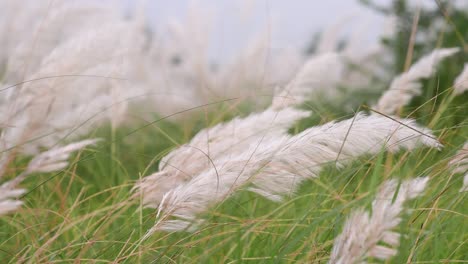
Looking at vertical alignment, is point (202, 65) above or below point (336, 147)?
below

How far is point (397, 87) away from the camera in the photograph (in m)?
2.52

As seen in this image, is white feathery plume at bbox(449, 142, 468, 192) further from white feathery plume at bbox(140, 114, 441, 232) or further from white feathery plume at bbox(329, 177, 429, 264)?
white feathery plume at bbox(329, 177, 429, 264)

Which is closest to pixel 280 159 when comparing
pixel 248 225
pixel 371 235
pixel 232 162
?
pixel 232 162

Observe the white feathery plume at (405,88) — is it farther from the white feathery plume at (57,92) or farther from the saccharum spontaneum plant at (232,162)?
the white feathery plume at (57,92)

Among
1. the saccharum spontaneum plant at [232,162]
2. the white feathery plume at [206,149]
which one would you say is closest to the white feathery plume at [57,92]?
the saccharum spontaneum plant at [232,162]

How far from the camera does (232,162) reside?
4.93ft

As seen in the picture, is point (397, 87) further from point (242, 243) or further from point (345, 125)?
point (345, 125)

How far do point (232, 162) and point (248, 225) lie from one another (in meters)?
0.24

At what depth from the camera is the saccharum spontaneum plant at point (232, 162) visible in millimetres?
1465

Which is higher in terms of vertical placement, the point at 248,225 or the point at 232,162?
the point at 232,162

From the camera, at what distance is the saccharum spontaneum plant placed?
146 cm

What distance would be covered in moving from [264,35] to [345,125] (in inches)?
135

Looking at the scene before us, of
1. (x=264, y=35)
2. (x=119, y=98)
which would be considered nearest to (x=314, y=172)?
(x=119, y=98)

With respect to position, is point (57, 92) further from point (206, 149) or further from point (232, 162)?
point (232, 162)
